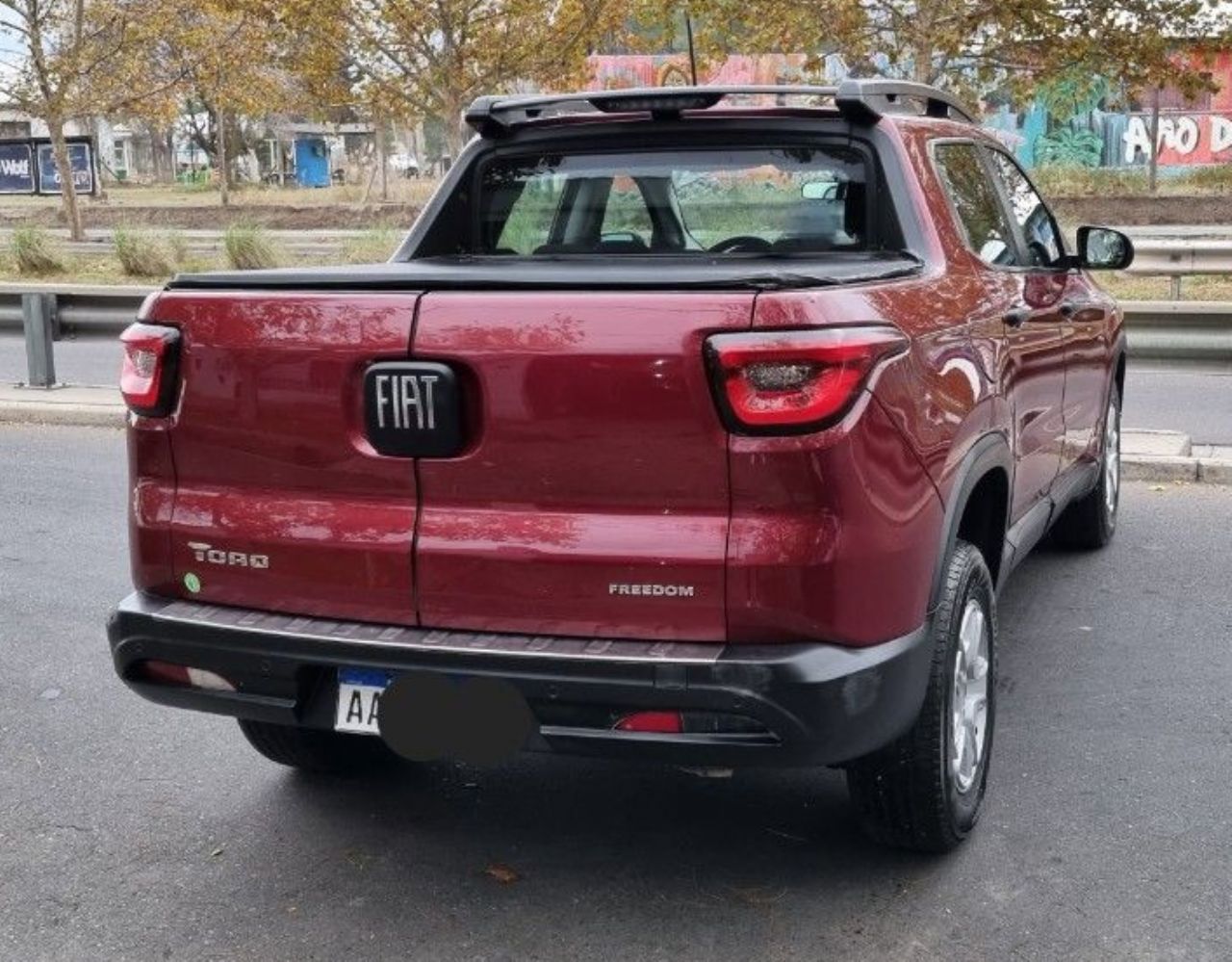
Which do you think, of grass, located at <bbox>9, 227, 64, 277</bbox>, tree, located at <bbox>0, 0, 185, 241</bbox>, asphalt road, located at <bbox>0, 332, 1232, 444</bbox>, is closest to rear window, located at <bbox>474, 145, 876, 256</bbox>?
Answer: asphalt road, located at <bbox>0, 332, 1232, 444</bbox>

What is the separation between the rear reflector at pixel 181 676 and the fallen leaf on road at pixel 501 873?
81 centimetres

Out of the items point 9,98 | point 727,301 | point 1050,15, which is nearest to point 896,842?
point 727,301

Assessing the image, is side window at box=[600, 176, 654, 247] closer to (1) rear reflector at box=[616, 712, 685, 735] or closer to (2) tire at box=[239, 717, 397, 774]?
(2) tire at box=[239, 717, 397, 774]

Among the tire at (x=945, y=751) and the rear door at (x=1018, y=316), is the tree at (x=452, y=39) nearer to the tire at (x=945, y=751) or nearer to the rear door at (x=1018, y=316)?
the rear door at (x=1018, y=316)

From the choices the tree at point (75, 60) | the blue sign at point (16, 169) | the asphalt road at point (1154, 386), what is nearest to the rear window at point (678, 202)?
the asphalt road at point (1154, 386)

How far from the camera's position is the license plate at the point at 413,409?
3.12 m

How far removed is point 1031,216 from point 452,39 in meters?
16.5

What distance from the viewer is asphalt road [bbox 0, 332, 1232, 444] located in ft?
30.9

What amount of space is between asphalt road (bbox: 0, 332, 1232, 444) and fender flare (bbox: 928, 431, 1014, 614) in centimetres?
542

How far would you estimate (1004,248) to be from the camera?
469 centimetres

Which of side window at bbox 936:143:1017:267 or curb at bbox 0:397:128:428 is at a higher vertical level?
side window at bbox 936:143:1017:267

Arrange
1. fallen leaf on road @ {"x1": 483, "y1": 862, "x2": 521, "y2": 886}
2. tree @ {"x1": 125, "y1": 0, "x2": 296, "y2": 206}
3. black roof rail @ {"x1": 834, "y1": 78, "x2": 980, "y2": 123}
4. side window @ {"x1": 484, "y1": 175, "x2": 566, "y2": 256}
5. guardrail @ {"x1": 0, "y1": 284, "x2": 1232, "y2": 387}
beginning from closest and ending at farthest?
fallen leaf on road @ {"x1": 483, "y1": 862, "x2": 521, "y2": 886} → black roof rail @ {"x1": 834, "y1": 78, "x2": 980, "y2": 123} → side window @ {"x1": 484, "y1": 175, "x2": 566, "y2": 256} → guardrail @ {"x1": 0, "y1": 284, "x2": 1232, "y2": 387} → tree @ {"x1": 125, "y1": 0, "x2": 296, "y2": 206}

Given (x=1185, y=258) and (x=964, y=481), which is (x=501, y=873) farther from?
(x=1185, y=258)

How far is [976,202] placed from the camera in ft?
15.0
